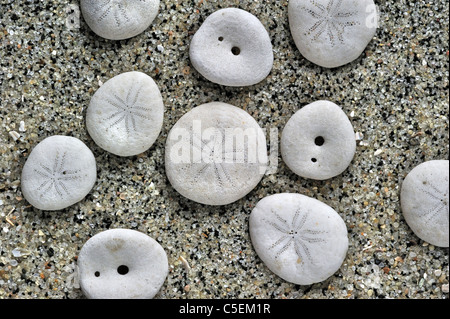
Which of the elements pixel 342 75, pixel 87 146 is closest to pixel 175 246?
pixel 87 146

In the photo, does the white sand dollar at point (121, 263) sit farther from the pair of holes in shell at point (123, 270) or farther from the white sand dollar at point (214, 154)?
the white sand dollar at point (214, 154)

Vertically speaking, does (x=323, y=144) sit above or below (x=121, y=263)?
above

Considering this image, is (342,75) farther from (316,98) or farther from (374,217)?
(374,217)

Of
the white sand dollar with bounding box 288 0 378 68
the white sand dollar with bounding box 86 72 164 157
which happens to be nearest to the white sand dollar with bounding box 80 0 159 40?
the white sand dollar with bounding box 86 72 164 157

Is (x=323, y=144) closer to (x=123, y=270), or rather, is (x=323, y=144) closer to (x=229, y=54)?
(x=229, y=54)

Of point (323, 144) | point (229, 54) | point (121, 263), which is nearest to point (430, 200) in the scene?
point (323, 144)

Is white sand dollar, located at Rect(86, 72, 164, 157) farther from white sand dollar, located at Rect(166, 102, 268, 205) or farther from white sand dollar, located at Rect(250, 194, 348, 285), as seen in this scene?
white sand dollar, located at Rect(250, 194, 348, 285)
